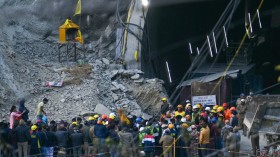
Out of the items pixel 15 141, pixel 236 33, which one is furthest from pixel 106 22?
pixel 15 141

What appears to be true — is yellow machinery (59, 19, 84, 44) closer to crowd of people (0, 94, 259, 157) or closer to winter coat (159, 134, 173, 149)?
crowd of people (0, 94, 259, 157)

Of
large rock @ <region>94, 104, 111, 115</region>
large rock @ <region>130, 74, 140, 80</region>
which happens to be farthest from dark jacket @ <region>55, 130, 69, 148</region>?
large rock @ <region>130, 74, 140, 80</region>

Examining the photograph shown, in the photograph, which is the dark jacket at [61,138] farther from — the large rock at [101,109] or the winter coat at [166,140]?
the large rock at [101,109]

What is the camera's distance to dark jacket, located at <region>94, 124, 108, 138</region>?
2792 centimetres

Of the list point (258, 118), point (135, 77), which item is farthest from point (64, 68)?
point (258, 118)

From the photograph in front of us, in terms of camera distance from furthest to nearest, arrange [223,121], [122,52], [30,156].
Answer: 1. [122,52]
2. [223,121]
3. [30,156]

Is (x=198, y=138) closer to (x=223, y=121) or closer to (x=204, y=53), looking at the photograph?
(x=223, y=121)

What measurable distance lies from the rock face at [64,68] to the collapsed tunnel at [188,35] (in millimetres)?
1760

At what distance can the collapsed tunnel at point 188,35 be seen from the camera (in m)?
42.8

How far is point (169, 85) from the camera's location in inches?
1704

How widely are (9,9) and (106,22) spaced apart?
4.47 meters

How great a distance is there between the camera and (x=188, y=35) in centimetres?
4541

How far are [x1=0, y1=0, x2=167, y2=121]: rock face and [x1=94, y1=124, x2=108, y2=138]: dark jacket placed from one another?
7.55 m

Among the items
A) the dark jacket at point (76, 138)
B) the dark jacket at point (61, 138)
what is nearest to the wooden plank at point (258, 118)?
the dark jacket at point (76, 138)
